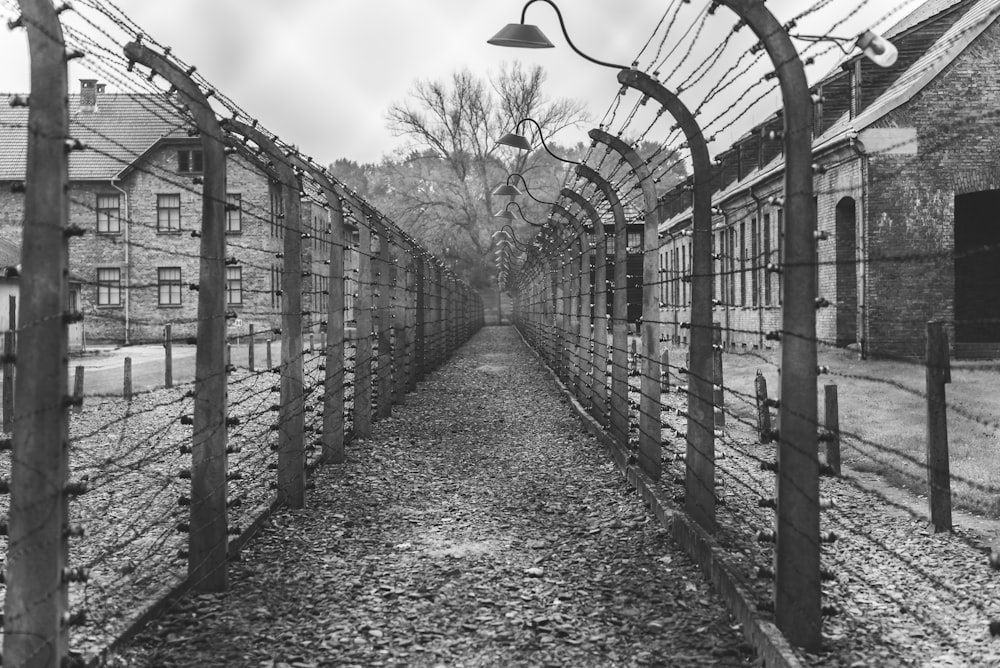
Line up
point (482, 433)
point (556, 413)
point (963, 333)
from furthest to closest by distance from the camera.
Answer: point (963, 333) → point (556, 413) → point (482, 433)

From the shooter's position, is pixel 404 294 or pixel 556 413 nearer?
pixel 556 413

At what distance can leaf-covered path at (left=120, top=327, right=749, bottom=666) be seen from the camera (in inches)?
167

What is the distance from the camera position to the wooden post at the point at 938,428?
5.99 metres

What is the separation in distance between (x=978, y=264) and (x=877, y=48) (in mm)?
18334

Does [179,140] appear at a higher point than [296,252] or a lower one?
higher

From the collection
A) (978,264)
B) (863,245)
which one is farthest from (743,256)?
(863,245)

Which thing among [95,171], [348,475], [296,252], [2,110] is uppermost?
[2,110]

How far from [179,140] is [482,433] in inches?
1191

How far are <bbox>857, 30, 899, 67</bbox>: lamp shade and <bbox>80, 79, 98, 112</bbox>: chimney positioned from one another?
41.9 m

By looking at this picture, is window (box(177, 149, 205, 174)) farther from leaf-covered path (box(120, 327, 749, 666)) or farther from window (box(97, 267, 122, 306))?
leaf-covered path (box(120, 327, 749, 666))

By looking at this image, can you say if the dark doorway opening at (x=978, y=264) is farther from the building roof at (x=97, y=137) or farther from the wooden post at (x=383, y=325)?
the building roof at (x=97, y=137)

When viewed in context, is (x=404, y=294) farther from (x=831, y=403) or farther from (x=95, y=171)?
(x=95, y=171)

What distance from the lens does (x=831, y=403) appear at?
8.17 metres

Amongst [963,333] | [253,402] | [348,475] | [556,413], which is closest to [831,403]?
[348,475]
